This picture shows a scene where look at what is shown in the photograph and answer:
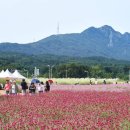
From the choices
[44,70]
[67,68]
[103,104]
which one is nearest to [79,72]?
[67,68]

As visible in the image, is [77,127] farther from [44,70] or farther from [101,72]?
[44,70]

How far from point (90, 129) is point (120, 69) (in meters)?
192

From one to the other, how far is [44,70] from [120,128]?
18521cm

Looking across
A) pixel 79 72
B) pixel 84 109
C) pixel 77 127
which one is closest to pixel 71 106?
pixel 84 109

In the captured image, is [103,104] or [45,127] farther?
[103,104]

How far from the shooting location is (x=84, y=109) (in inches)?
574

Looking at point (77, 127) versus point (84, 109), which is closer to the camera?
point (77, 127)

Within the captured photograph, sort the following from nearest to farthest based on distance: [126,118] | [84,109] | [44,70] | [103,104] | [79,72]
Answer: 1. [126,118]
2. [84,109]
3. [103,104]
4. [79,72]
5. [44,70]

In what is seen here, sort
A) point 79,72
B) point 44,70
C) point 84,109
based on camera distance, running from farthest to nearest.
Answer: point 44,70, point 79,72, point 84,109

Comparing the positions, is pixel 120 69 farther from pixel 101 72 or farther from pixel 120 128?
pixel 120 128

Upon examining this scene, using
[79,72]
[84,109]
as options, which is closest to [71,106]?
[84,109]

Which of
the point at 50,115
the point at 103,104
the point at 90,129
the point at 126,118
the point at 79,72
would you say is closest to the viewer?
the point at 90,129

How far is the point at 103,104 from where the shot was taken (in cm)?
1570

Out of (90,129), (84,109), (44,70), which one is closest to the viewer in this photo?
(90,129)
